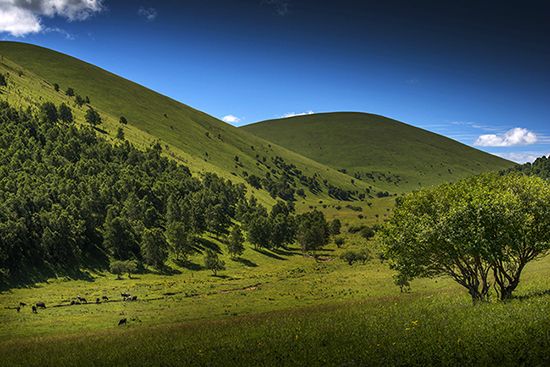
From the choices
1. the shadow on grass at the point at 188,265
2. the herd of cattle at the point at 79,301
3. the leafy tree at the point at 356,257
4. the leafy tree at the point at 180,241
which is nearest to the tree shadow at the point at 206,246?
the leafy tree at the point at 180,241

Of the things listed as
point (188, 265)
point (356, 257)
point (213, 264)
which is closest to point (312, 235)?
point (356, 257)

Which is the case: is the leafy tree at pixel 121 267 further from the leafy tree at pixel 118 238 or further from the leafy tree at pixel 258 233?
the leafy tree at pixel 258 233

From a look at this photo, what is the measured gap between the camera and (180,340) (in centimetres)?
2873

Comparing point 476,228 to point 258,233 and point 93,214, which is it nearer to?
point 93,214

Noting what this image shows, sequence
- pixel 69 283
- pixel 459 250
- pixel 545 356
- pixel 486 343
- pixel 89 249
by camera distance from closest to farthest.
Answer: pixel 545 356
pixel 486 343
pixel 459 250
pixel 69 283
pixel 89 249

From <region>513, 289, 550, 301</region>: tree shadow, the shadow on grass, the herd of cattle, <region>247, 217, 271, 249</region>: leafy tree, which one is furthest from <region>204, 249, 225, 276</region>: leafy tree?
<region>513, 289, 550, 301</region>: tree shadow

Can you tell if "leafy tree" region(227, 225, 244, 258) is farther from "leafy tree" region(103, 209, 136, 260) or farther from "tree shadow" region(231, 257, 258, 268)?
"leafy tree" region(103, 209, 136, 260)

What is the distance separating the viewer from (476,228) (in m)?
29.8

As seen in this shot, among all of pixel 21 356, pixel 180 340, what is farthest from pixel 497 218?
pixel 21 356

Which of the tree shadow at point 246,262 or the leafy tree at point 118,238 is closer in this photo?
the leafy tree at point 118,238

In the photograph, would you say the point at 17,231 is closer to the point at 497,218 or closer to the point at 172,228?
the point at 172,228

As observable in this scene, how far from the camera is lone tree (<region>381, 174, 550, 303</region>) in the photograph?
29.0 metres

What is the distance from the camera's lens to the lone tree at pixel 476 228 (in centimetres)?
2905

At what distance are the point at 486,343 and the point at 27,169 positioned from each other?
16646 cm
